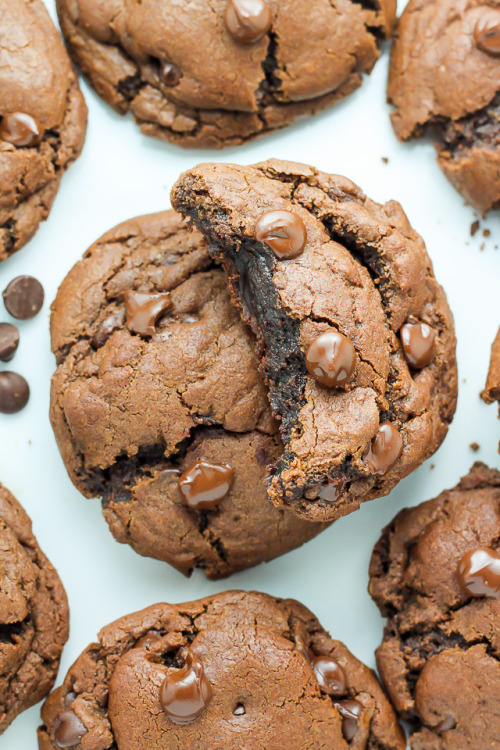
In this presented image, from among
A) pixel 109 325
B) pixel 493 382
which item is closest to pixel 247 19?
pixel 109 325

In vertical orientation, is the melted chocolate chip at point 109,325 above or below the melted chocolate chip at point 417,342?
below

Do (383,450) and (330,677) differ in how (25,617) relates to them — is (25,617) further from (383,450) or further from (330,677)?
(383,450)

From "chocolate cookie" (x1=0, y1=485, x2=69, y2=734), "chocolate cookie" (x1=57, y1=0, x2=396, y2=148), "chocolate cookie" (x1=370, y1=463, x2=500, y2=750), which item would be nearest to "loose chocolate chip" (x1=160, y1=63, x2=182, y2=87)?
"chocolate cookie" (x1=57, y1=0, x2=396, y2=148)

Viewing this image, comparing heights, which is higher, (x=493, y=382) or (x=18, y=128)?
(x=493, y=382)

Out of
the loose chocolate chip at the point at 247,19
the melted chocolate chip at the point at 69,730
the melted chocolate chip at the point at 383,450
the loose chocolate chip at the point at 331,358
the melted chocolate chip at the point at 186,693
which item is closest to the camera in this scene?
the loose chocolate chip at the point at 331,358

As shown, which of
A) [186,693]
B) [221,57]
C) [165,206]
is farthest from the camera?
[165,206]

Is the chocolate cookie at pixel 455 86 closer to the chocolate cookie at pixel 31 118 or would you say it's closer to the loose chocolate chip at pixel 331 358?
the loose chocolate chip at pixel 331 358

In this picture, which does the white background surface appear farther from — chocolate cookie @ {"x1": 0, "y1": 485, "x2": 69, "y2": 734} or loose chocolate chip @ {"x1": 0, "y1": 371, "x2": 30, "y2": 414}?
chocolate cookie @ {"x1": 0, "y1": 485, "x2": 69, "y2": 734}

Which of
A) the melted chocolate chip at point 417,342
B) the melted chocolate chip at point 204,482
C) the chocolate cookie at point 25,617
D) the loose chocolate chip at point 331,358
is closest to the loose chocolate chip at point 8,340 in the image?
the chocolate cookie at point 25,617
